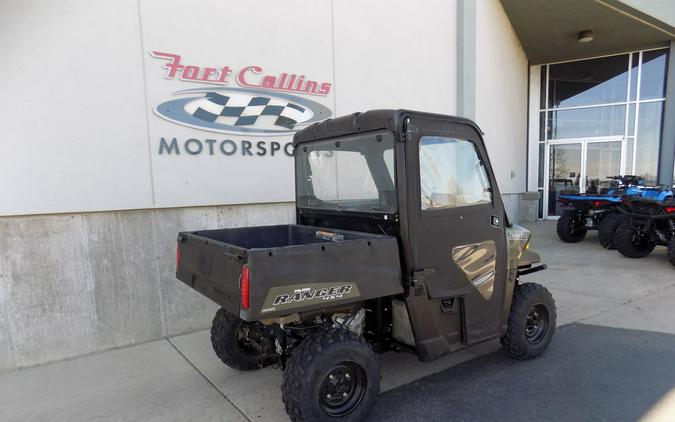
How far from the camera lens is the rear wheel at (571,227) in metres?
9.16

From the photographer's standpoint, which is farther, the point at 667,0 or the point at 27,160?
the point at 667,0

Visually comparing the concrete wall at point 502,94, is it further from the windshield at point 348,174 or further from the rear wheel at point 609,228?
the windshield at point 348,174

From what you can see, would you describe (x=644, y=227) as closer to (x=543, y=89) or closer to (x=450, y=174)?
(x=450, y=174)

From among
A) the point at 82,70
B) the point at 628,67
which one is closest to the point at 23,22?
the point at 82,70

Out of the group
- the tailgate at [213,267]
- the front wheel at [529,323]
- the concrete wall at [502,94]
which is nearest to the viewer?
the tailgate at [213,267]

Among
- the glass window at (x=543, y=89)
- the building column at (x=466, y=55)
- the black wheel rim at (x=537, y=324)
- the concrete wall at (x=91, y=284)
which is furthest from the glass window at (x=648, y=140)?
the concrete wall at (x=91, y=284)

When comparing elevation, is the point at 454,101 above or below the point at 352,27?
below

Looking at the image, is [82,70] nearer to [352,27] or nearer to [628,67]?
[352,27]

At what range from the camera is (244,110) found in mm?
5152

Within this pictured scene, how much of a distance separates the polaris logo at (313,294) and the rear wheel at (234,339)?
109 cm

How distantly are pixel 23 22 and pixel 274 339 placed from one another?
12.3 ft

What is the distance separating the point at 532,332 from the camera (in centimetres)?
374

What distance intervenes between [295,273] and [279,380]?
1566mm

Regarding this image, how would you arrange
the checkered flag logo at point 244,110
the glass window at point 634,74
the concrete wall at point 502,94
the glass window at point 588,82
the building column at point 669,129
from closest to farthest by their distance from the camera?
1. the checkered flag logo at point 244,110
2. the concrete wall at point 502,94
3. the building column at point 669,129
4. the glass window at point 634,74
5. the glass window at point 588,82
